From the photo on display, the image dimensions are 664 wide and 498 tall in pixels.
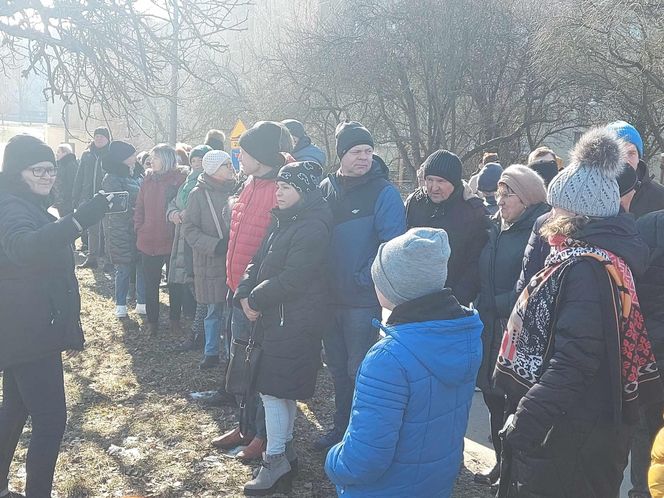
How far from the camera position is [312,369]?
3.59 metres

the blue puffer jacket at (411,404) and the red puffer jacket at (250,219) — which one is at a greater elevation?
the red puffer jacket at (250,219)

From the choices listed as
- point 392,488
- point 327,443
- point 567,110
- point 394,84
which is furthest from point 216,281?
point 567,110

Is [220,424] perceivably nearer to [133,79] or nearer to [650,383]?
[650,383]

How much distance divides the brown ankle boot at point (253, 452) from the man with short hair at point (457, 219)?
154 cm

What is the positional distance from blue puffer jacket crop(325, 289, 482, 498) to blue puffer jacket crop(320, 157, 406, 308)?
62.5 inches

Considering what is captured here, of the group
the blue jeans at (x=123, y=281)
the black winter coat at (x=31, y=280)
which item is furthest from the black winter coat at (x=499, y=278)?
the blue jeans at (x=123, y=281)

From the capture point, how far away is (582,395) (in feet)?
7.68

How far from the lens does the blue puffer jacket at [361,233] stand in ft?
12.7

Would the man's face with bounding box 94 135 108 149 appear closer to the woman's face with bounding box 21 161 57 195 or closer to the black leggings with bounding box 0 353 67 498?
the woman's face with bounding box 21 161 57 195

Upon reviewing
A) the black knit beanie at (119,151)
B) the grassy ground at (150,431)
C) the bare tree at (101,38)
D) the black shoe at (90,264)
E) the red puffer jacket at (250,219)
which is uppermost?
the bare tree at (101,38)

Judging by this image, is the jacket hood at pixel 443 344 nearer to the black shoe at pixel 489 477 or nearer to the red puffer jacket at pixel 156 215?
the black shoe at pixel 489 477

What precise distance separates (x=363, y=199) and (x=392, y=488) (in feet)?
6.74

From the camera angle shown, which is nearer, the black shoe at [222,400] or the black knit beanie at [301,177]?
the black knit beanie at [301,177]

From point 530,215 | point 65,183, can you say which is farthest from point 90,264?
point 530,215
